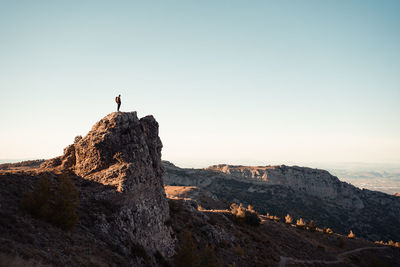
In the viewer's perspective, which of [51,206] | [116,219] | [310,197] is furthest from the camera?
[310,197]

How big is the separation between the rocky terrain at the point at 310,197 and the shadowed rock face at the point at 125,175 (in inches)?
4018

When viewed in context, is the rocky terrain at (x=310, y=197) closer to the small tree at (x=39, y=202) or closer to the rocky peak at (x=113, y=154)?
the rocky peak at (x=113, y=154)

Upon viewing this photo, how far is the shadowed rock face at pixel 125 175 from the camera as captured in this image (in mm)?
23141

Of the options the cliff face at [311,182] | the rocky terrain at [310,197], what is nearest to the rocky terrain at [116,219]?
the rocky terrain at [310,197]

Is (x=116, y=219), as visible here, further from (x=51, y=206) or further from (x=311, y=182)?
(x=311, y=182)

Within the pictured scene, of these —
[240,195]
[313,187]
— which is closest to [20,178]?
[240,195]

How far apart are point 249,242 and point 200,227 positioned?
1391 cm

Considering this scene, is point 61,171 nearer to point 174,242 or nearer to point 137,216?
point 137,216

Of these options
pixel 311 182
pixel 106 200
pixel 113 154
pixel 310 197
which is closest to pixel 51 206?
pixel 106 200

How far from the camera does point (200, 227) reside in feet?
130

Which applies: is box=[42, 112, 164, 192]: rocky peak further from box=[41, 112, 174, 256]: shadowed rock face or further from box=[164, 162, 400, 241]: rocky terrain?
box=[164, 162, 400, 241]: rocky terrain

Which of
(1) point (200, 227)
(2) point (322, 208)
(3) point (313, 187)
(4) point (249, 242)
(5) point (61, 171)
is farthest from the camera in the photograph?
(3) point (313, 187)

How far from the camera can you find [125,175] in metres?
25.4

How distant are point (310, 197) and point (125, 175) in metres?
181
